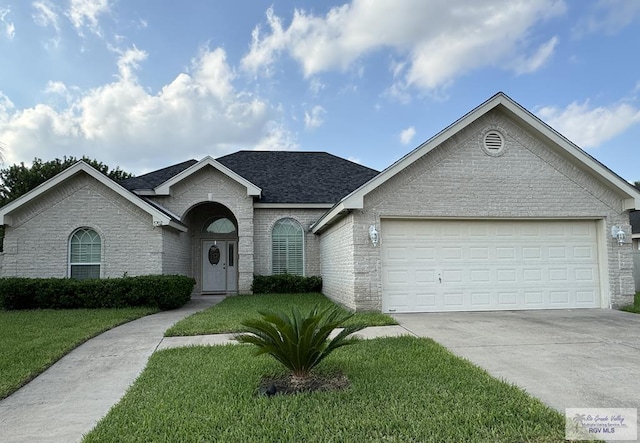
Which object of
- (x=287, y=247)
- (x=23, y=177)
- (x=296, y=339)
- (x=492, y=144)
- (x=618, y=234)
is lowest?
(x=296, y=339)

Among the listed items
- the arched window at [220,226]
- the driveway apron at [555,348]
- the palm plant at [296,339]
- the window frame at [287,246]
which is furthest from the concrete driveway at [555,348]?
the arched window at [220,226]

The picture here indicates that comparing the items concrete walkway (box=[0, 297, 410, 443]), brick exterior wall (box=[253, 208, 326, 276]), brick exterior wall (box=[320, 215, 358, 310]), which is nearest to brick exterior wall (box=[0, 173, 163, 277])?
brick exterior wall (box=[253, 208, 326, 276])

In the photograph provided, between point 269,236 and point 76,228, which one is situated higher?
point 76,228

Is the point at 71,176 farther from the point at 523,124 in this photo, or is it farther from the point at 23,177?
the point at 23,177

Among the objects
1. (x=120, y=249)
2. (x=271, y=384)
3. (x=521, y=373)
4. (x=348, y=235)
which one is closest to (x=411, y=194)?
(x=348, y=235)

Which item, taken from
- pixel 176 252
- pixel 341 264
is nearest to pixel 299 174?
pixel 176 252

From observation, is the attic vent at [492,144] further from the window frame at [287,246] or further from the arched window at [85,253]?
the arched window at [85,253]

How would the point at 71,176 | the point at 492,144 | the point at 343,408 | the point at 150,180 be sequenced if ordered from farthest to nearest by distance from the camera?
the point at 150,180, the point at 71,176, the point at 492,144, the point at 343,408

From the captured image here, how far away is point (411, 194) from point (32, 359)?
874 centimetres

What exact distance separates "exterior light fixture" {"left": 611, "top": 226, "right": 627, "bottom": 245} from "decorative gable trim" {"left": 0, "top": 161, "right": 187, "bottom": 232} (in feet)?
44.1

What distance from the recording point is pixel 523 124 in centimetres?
1106

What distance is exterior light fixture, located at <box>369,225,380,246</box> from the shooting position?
1019 cm

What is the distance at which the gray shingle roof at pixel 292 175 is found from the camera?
17.2 metres

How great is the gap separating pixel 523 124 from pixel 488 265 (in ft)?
13.3
